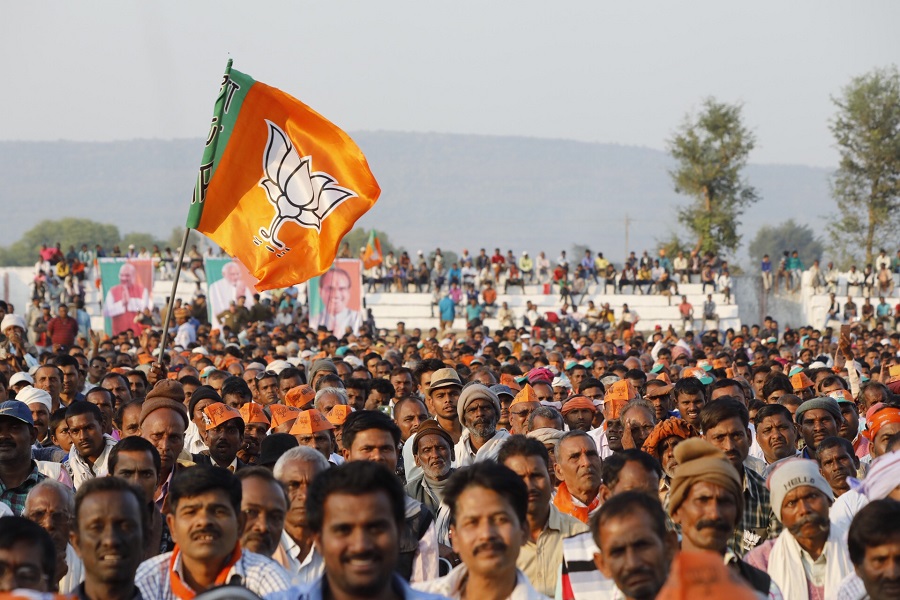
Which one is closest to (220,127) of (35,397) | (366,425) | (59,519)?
(35,397)

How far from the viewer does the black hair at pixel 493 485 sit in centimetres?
447

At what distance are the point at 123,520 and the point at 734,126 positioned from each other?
157 feet

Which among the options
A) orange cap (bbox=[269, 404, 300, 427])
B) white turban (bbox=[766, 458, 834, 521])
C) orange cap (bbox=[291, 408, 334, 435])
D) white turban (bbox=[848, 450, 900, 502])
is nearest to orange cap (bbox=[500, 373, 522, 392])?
orange cap (bbox=[269, 404, 300, 427])

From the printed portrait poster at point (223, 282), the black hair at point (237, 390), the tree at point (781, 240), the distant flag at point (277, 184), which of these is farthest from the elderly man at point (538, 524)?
the tree at point (781, 240)

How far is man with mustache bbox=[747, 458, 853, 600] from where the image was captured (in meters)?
5.38

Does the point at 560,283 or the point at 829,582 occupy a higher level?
the point at 560,283

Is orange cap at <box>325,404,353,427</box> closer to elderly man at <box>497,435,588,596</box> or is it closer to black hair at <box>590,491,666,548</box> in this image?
elderly man at <box>497,435,588,596</box>

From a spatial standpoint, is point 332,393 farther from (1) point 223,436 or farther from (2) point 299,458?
(2) point 299,458

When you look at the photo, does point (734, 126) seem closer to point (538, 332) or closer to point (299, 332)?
point (538, 332)

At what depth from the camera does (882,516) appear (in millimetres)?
4391

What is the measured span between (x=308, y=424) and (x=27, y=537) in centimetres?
311

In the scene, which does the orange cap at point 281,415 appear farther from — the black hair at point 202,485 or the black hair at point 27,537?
the black hair at point 27,537

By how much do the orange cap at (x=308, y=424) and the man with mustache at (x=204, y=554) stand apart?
264cm

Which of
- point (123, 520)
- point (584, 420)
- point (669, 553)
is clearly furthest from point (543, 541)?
point (584, 420)
